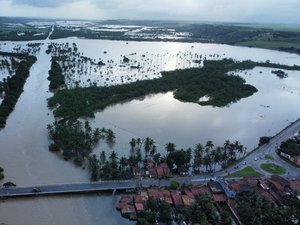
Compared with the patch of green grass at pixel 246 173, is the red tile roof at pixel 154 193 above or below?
above

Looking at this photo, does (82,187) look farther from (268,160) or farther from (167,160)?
(268,160)

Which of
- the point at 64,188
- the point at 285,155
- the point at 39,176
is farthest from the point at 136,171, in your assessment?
the point at 285,155

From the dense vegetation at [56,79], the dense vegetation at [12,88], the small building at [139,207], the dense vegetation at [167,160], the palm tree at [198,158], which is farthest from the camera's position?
the dense vegetation at [56,79]

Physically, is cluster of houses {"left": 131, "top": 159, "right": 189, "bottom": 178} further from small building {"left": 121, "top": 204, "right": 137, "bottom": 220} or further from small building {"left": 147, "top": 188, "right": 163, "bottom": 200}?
small building {"left": 121, "top": 204, "right": 137, "bottom": 220}

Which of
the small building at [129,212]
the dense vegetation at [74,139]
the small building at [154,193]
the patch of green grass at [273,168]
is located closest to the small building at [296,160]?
the patch of green grass at [273,168]

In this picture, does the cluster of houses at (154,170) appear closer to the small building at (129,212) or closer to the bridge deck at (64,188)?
the bridge deck at (64,188)

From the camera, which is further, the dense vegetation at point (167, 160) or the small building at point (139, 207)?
the dense vegetation at point (167, 160)

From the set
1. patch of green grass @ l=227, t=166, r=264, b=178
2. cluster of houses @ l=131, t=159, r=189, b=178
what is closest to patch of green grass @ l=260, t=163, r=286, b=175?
patch of green grass @ l=227, t=166, r=264, b=178

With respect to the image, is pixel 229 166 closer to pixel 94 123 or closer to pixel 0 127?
pixel 94 123
